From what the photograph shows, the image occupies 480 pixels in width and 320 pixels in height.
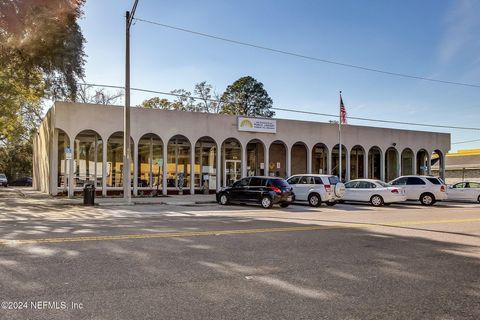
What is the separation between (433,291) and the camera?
5.73m

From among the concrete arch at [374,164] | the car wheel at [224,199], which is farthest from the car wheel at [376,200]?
the concrete arch at [374,164]

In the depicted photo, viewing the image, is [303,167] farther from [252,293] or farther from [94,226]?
[252,293]

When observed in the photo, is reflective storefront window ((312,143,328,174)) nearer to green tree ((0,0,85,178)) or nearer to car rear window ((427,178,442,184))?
car rear window ((427,178,442,184))

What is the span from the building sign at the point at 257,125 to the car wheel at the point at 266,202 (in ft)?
36.4

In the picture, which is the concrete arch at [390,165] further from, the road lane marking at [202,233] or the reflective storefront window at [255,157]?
the road lane marking at [202,233]

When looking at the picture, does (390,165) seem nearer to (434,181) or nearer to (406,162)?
(406,162)

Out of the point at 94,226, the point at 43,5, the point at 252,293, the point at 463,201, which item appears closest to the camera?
the point at 252,293

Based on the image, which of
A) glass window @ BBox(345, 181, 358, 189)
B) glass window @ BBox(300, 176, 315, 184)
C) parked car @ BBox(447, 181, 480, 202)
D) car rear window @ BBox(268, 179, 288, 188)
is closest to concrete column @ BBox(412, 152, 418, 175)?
parked car @ BBox(447, 181, 480, 202)

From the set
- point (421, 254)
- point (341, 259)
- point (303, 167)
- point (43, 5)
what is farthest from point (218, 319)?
point (303, 167)

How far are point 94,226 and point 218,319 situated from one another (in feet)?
25.9

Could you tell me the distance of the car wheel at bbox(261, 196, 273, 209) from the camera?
20144mm

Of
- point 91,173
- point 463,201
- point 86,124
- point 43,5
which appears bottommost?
point 463,201

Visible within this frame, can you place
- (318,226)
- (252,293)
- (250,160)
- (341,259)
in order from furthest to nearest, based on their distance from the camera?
(250,160)
(318,226)
(341,259)
(252,293)

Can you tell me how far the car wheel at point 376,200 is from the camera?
2316cm
